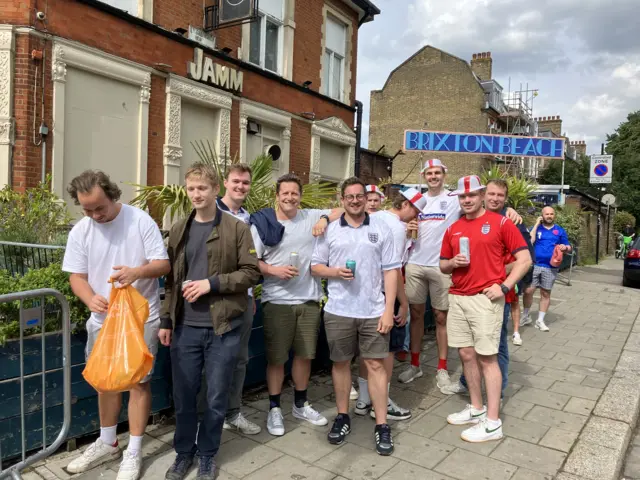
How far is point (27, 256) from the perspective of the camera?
370 centimetres

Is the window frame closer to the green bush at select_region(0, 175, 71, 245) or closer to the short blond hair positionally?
the green bush at select_region(0, 175, 71, 245)

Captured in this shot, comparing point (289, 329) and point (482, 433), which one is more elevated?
point (289, 329)

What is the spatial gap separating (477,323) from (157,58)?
297 inches

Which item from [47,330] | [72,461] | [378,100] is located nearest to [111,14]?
[47,330]

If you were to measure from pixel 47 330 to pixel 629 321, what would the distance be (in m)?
8.92

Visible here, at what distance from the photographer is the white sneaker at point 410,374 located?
489 centimetres

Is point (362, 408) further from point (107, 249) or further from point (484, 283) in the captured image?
point (107, 249)

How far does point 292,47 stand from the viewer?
459 inches

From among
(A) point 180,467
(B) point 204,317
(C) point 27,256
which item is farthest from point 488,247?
(C) point 27,256

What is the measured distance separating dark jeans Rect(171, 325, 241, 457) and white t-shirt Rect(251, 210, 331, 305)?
0.72m

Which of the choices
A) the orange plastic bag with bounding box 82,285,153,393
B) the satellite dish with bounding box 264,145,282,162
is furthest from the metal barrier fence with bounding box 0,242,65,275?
the satellite dish with bounding box 264,145,282,162

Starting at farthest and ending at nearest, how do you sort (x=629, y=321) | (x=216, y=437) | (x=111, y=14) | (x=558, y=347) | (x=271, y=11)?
(x=271, y=11)
(x=629, y=321)
(x=111, y=14)
(x=558, y=347)
(x=216, y=437)

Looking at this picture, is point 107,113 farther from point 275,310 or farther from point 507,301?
point 507,301

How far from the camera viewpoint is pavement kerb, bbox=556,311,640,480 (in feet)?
10.7
